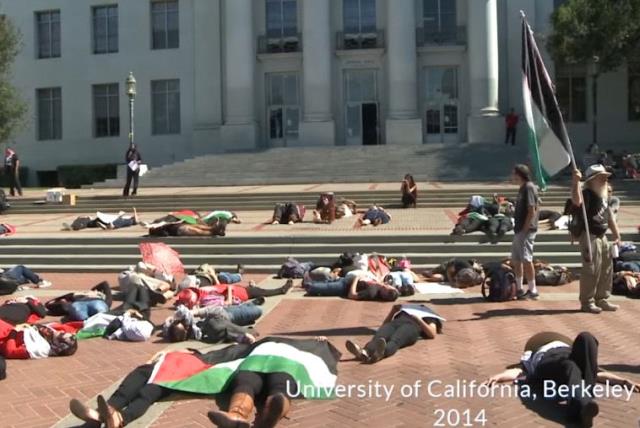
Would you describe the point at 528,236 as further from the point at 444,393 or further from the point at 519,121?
the point at 519,121

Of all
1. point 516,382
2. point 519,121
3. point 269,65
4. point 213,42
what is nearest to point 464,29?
point 519,121

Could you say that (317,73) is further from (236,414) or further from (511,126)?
(236,414)

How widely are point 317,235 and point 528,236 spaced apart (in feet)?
19.0

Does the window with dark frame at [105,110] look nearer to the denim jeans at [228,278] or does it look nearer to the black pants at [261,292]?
the denim jeans at [228,278]

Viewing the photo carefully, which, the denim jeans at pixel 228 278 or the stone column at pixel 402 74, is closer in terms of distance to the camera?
the denim jeans at pixel 228 278

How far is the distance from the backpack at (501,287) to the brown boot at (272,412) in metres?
5.73

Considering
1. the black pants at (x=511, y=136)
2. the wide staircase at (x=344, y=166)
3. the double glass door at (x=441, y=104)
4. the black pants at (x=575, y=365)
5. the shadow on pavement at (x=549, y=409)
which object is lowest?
the shadow on pavement at (x=549, y=409)

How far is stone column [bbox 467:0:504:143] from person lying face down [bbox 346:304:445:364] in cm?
2924

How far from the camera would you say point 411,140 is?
36.1m

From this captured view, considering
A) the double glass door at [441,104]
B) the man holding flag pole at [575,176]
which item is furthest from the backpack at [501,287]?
the double glass door at [441,104]

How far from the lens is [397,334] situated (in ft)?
23.1

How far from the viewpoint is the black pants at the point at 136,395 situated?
16.8ft

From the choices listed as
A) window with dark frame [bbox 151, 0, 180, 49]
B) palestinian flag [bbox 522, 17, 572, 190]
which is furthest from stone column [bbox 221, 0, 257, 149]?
palestinian flag [bbox 522, 17, 572, 190]

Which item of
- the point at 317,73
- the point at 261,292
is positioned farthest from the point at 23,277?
the point at 317,73
